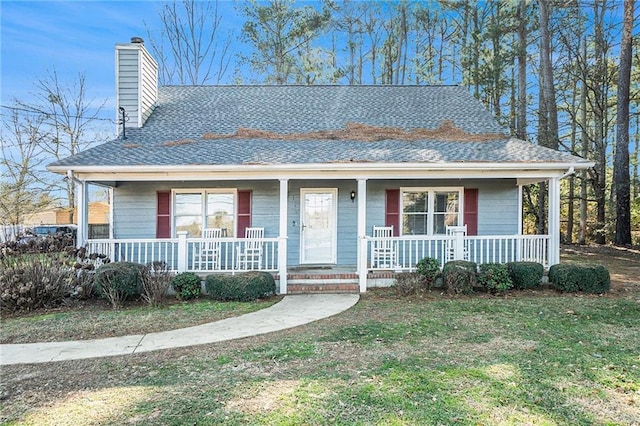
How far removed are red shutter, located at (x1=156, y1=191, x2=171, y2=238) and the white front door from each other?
134 inches

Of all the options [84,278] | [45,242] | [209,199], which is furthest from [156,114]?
[84,278]

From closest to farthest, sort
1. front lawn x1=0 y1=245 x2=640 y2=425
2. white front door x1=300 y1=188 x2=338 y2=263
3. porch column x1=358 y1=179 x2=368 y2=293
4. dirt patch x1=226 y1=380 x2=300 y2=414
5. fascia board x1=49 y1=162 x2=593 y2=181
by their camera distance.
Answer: front lawn x1=0 y1=245 x2=640 y2=425
dirt patch x1=226 y1=380 x2=300 y2=414
fascia board x1=49 y1=162 x2=593 y2=181
porch column x1=358 y1=179 x2=368 y2=293
white front door x1=300 y1=188 x2=338 y2=263

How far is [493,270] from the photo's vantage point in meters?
7.52

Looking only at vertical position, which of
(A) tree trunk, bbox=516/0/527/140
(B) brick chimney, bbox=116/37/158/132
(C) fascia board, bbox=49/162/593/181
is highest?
(A) tree trunk, bbox=516/0/527/140

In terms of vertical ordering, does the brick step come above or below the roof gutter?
below

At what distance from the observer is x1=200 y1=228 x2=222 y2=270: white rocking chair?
814 centimetres

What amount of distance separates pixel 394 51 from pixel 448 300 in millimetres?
21020

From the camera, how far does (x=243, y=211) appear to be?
9.49 meters

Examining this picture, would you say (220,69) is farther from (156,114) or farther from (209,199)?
(209,199)

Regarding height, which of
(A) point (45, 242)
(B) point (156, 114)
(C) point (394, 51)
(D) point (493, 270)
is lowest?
(D) point (493, 270)

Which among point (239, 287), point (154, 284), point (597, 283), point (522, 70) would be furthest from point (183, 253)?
point (522, 70)

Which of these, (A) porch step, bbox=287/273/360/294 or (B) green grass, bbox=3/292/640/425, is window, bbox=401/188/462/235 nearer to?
(A) porch step, bbox=287/273/360/294

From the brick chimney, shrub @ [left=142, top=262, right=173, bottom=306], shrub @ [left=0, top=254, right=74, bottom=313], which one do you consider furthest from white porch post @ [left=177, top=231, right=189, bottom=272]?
the brick chimney

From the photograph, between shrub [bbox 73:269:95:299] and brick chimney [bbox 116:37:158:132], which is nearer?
shrub [bbox 73:269:95:299]
